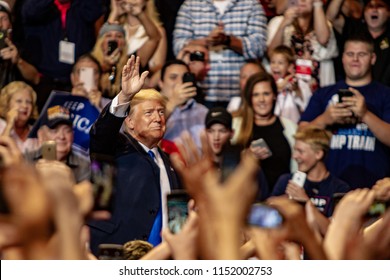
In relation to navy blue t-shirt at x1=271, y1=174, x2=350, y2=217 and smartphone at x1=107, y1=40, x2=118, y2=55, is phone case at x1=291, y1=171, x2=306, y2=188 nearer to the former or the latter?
navy blue t-shirt at x1=271, y1=174, x2=350, y2=217

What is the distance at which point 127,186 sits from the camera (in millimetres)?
5367

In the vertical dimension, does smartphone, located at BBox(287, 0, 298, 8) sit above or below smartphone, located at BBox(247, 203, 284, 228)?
above

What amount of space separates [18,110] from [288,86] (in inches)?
73.3

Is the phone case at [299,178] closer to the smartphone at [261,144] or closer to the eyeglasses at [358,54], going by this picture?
the smartphone at [261,144]

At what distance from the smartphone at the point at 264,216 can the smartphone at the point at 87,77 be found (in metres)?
4.47

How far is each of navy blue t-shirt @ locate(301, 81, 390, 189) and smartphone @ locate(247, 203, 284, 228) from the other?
151 inches

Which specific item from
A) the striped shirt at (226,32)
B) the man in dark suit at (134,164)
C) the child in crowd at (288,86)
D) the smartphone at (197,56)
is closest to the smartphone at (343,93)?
the child in crowd at (288,86)

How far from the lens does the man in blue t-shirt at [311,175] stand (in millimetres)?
6332

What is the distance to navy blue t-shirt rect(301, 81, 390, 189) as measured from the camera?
22.7 feet

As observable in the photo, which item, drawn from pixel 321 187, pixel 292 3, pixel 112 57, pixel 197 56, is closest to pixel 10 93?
pixel 112 57

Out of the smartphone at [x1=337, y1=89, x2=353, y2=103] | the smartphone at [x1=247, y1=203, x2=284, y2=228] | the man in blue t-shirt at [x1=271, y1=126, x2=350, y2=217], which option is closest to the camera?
the smartphone at [x1=247, y1=203, x2=284, y2=228]

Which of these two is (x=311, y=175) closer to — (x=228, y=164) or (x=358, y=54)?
(x=358, y=54)

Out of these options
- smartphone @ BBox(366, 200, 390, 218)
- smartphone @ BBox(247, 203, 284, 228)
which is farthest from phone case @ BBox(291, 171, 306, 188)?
smartphone @ BBox(247, 203, 284, 228)
